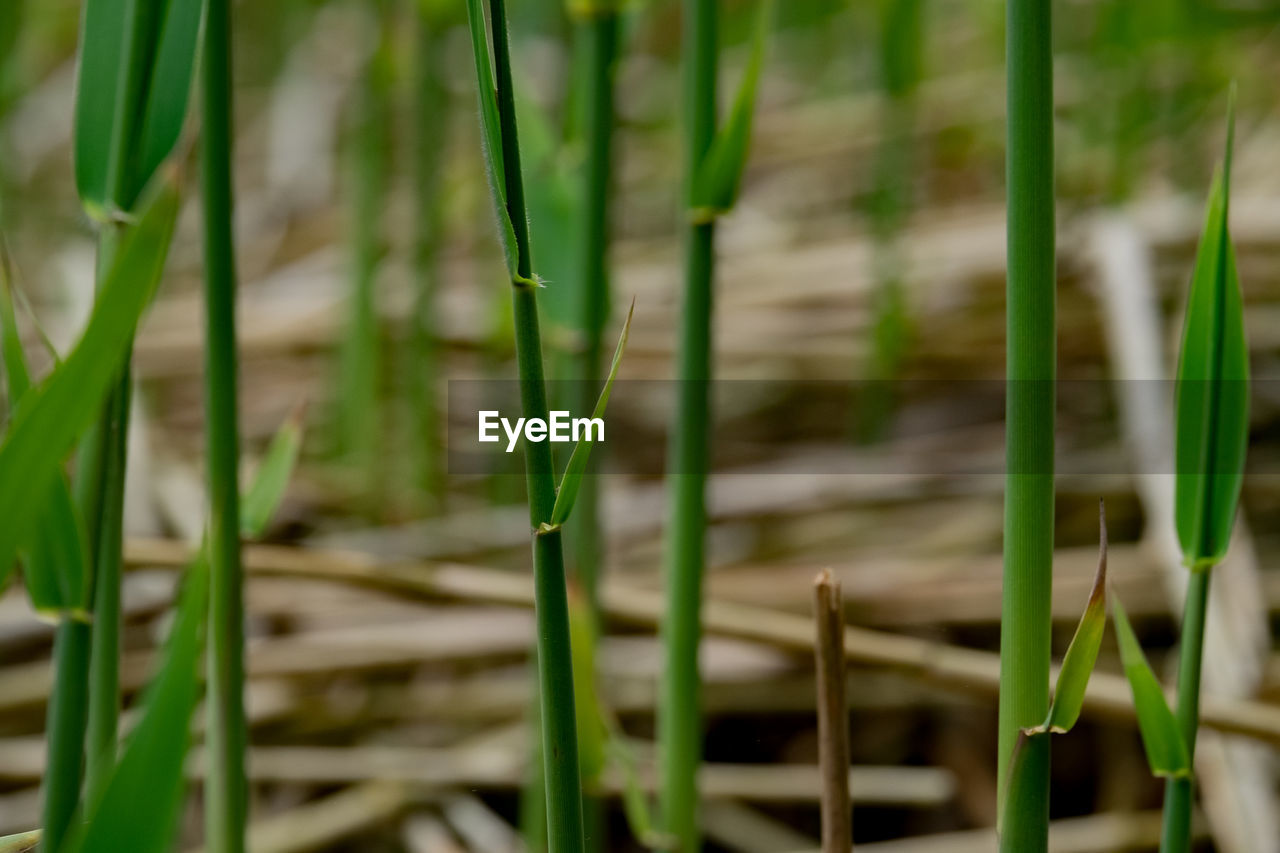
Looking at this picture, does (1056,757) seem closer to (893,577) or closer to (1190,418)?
(893,577)

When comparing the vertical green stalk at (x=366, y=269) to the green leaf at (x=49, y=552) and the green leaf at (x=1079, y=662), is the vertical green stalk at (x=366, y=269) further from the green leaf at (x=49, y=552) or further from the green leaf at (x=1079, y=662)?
the green leaf at (x=1079, y=662)

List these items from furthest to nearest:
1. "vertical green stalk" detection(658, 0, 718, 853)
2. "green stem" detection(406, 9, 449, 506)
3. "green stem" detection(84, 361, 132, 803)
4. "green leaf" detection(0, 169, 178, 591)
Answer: "green stem" detection(406, 9, 449, 506) < "vertical green stalk" detection(658, 0, 718, 853) < "green stem" detection(84, 361, 132, 803) < "green leaf" detection(0, 169, 178, 591)

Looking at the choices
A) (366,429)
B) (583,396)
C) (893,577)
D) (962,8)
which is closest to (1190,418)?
(583,396)

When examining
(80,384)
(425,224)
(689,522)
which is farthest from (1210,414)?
(425,224)

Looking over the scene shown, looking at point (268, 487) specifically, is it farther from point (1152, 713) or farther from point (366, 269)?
point (366, 269)

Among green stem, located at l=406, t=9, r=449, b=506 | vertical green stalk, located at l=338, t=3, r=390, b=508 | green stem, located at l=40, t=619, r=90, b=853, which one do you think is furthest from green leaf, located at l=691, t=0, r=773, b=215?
vertical green stalk, located at l=338, t=3, r=390, b=508

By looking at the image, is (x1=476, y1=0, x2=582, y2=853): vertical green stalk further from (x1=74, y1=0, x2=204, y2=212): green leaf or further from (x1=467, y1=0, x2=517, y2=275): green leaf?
(x1=74, y1=0, x2=204, y2=212): green leaf
